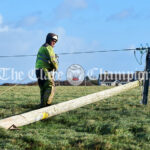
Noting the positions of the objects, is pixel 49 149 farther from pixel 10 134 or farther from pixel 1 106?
pixel 1 106

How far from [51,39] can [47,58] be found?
2.08 ft

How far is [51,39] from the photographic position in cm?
1056

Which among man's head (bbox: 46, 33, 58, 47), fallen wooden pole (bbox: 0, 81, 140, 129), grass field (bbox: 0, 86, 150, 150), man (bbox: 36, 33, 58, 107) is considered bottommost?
grass field (bbox: 0, 86, 150, 150)

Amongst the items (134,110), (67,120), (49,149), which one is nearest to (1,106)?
(67,120)

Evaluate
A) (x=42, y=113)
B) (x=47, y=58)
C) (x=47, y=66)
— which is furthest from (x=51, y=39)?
(x=42, y=113)

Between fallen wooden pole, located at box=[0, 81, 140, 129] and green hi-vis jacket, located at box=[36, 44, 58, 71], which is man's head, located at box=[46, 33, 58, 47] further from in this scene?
fallen wooden pole, located at box=[0, 81, 140, 129]

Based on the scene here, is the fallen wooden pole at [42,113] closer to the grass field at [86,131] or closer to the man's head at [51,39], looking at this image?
the grass field at [86,131]

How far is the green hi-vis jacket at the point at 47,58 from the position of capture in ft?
33.9

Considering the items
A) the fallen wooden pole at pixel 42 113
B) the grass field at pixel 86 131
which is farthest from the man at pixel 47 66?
the fallen wooden pole at pixel 42 113

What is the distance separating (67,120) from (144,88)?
4358mm

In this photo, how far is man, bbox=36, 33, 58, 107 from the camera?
10391 millimetres

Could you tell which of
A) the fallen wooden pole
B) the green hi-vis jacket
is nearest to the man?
the green hi-vis jacket

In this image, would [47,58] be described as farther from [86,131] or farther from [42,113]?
[86,131]

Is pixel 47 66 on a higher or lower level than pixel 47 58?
lower
